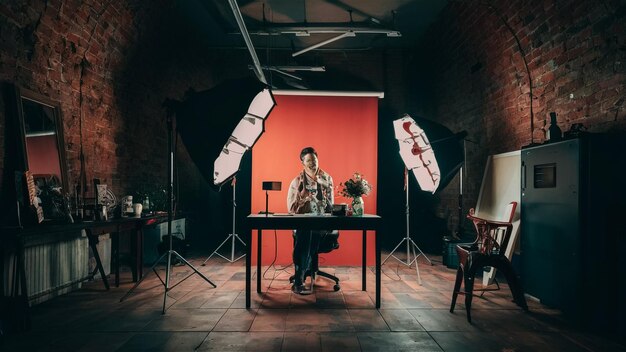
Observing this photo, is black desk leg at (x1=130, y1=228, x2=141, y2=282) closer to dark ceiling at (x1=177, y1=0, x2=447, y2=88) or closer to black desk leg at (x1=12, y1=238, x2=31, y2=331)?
black desk leg at (x1=12, y1=238, x2=31, y2=331)

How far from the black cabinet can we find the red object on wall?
252 cm

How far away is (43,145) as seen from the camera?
10.5ft

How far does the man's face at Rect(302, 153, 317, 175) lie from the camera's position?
12.7 ft

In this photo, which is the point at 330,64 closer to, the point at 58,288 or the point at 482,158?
the point at 482,158

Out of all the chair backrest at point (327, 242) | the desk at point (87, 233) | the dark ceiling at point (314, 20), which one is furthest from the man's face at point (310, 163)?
the dark ceiling at point (314, 20)

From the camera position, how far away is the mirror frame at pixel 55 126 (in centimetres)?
292

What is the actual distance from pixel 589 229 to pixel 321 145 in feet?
10.8

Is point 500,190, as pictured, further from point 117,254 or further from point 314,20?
point 117,254

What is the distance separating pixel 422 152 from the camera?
4.22 m

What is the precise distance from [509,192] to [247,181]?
14.4 ft

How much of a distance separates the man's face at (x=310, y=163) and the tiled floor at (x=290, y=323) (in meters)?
1.28

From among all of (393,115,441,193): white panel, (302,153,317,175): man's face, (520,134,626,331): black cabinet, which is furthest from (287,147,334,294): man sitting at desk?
(520,134,626,331): black cabinet

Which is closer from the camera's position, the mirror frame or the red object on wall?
the mirror frame

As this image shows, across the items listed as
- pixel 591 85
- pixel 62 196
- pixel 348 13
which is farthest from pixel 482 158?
pixel 62 196
